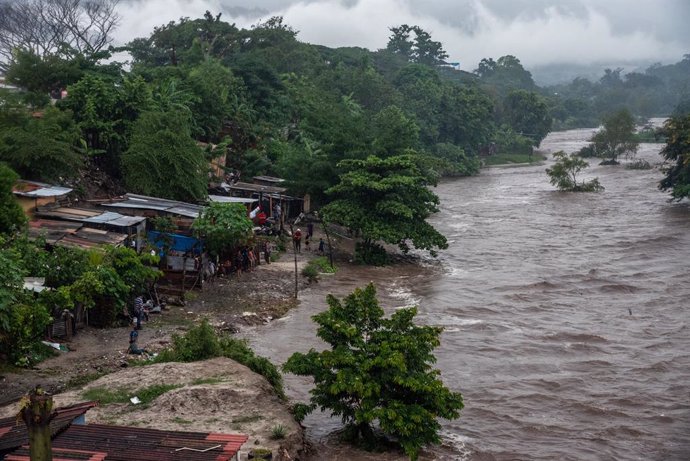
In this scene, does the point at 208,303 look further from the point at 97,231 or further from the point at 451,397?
the point at 451,397

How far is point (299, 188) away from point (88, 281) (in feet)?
45.6

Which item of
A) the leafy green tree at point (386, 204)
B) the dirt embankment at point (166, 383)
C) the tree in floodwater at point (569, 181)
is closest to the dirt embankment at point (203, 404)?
the dirt embankment at point (166, 383)

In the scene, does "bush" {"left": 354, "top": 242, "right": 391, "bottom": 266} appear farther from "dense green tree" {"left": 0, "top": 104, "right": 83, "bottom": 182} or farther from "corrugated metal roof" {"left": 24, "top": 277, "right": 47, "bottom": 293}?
"corrugated metal roof" {"left": 24, "top": 277, "right": 47, "bottom": 293}

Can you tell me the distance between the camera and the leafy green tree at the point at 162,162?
22281 mm

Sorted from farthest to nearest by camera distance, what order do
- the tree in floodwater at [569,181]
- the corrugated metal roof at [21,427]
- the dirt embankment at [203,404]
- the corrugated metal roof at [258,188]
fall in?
the tree in floodwater at [569,181], the corrugated metal roof at [258,188], the dirt embankment at [203,404], the corrugated metal roof at [21,427]

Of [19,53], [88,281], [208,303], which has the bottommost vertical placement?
[208,303]

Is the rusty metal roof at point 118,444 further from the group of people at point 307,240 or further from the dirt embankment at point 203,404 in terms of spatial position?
the group of people at point 307,240

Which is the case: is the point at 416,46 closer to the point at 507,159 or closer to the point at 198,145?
the point at 507,159

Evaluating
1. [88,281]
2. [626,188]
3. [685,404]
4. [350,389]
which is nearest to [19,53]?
[88,281]

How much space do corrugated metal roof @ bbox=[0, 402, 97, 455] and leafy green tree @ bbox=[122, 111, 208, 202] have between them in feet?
46.2

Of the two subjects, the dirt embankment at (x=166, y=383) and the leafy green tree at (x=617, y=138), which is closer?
the dirt embankment at (x=166, y=383)

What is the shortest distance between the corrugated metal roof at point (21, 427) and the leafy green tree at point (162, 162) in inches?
555

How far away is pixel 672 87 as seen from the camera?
419 ft

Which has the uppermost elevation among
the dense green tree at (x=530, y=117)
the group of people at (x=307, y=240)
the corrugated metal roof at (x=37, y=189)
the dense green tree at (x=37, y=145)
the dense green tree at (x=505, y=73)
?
the dense green tree at (x=505, y=73)
